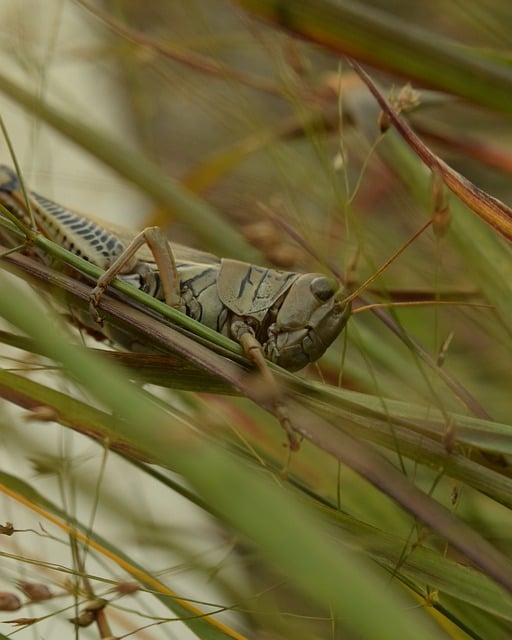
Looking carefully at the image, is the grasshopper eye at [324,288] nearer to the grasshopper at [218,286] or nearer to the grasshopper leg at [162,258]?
the grasshopper at [218,286]

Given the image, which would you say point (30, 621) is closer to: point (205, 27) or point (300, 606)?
point (205, 27)

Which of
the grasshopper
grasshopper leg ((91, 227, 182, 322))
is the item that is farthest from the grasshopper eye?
grasshopper leg ((91, 227, 182, 322))

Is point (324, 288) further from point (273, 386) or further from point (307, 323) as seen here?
point (273, 386)

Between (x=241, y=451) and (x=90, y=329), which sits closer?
(x=241, y=451)

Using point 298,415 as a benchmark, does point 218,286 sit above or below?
above

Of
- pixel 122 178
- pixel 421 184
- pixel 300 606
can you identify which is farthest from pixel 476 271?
pixel 300 606

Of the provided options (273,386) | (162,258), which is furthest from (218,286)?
(273,386)

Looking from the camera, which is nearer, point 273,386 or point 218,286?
point 273,386
